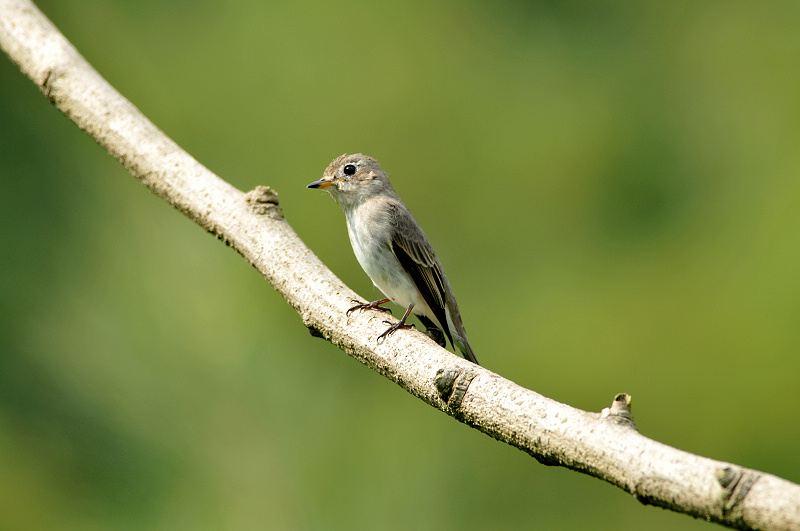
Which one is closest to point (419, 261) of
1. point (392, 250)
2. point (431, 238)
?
point (392, 250)

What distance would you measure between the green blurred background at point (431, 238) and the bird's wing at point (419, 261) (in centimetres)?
132

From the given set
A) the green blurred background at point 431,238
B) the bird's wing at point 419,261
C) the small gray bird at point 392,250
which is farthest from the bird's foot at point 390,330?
the green blurred background at point 431,238

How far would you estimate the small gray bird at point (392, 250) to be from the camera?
2.87 metres

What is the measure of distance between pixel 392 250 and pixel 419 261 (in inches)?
4.9

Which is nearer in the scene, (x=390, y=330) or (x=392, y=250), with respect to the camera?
(x=390, y=330)

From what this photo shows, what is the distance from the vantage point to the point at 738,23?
4551 mm

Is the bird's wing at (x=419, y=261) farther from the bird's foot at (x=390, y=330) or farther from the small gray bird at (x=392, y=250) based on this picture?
the bird's foot at (x=390, y=330)

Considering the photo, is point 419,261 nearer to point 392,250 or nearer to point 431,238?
point 392,250

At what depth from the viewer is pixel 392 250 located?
9.50 feet

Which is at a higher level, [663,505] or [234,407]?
[234,407]

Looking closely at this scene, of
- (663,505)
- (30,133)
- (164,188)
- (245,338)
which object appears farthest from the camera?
(30,133)

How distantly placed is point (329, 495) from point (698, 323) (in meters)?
2.37

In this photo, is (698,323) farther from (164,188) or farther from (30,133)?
(30,133)

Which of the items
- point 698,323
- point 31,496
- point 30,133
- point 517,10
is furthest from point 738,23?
point 31,496
